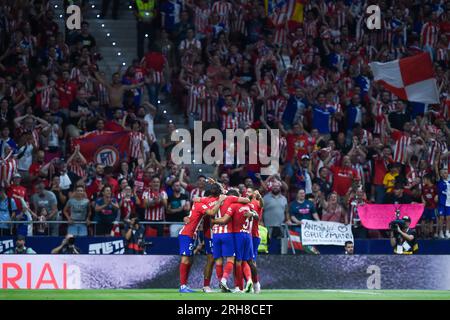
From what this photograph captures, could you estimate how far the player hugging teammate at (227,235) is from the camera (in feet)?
78.4

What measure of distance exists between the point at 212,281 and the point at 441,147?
7.36m

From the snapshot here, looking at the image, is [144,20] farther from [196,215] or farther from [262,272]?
[196,215]

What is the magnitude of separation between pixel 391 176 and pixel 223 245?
8058 millimetres

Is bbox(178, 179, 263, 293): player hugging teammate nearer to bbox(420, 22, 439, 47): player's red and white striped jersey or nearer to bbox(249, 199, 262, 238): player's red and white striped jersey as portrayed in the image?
bbox(249, 199, 262, 238): player's red and white striped jersey

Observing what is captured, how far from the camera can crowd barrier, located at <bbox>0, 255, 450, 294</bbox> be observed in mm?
27062

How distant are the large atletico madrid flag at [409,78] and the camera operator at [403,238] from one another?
6.44m

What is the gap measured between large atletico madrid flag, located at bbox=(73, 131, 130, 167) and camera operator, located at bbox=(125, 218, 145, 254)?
305 centimetres

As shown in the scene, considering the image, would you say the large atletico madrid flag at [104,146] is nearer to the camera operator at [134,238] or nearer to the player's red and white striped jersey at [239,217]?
the camera operator at [134,238]

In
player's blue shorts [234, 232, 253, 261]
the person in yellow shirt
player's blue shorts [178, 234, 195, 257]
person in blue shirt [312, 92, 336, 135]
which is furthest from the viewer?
person in blue shirt [312, 92, 336, 135]

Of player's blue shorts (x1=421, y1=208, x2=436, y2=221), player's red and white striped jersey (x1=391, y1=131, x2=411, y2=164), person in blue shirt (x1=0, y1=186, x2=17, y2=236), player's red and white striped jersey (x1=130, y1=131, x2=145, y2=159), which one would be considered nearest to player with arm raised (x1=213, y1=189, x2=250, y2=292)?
person in blue shirt (x1=0, y1=186, x2=17, y2=236)

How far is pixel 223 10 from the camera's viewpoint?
1391 inches

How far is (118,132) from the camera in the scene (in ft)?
102
